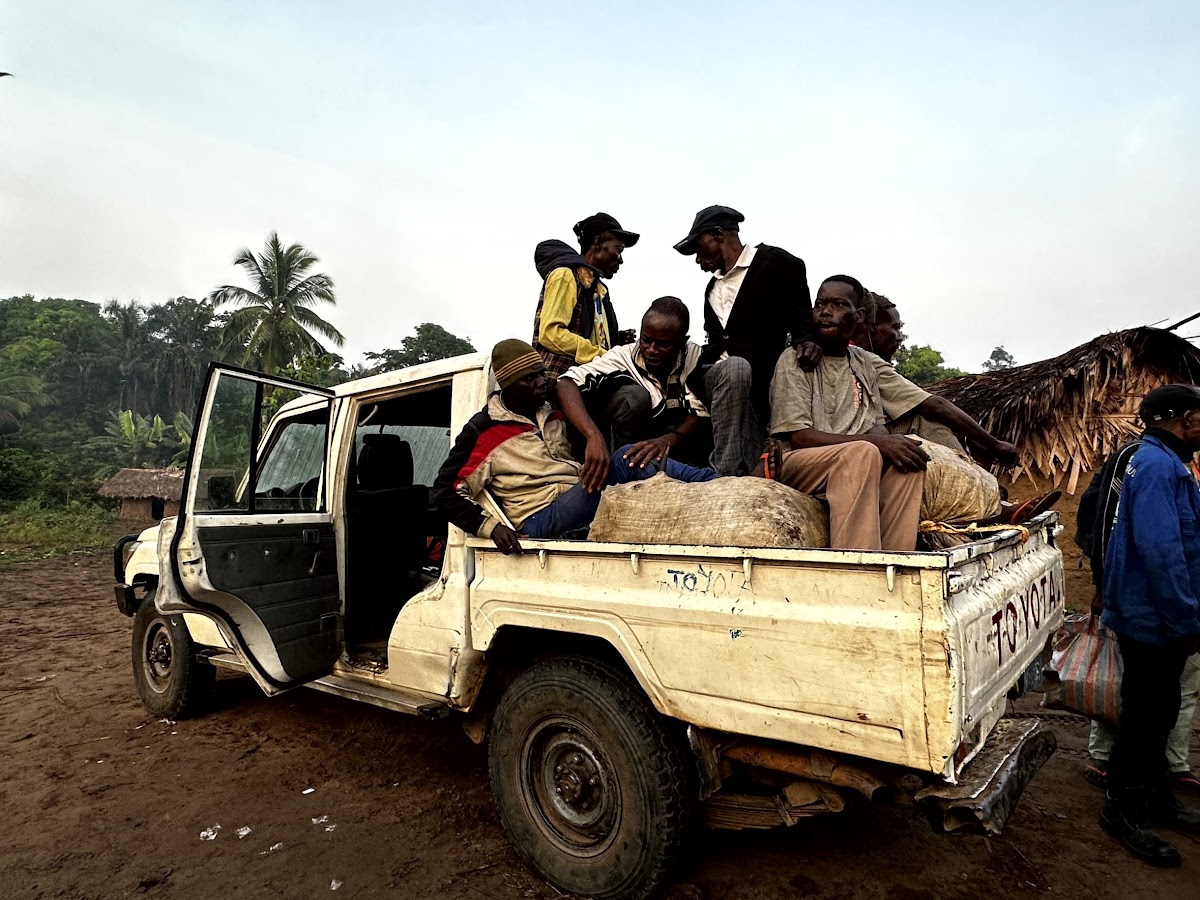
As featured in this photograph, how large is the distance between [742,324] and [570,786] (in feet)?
7.33

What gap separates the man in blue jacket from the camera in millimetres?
2668

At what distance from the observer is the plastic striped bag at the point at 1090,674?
323 centimetres

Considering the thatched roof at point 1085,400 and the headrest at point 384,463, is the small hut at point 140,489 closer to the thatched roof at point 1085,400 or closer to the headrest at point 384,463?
the headrest at point 384,463

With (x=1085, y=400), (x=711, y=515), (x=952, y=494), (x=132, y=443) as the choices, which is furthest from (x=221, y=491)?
(x=132, y=443)

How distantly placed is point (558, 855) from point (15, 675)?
565cm

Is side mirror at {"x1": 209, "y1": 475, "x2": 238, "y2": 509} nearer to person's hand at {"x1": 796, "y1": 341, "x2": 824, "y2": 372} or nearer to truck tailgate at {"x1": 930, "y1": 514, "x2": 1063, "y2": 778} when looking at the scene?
person's hand at {"x1": 796, "y1": 341, "x2": 824, "y2": 372}

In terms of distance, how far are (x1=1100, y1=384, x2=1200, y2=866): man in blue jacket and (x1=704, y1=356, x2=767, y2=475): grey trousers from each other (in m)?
1.60

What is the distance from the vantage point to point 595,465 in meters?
2.64

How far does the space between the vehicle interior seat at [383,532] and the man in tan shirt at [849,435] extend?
223 centimetres

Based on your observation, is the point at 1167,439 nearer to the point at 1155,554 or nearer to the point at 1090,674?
the point at 1155,554

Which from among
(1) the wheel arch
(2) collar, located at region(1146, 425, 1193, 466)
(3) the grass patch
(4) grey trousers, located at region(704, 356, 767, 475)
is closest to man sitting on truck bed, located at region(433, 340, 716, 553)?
(4) grey trousers, located at region(704, 356, 767, 475)

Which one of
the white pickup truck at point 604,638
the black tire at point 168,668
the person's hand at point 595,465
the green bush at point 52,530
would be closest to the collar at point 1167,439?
the white pickup truck at point 604,638

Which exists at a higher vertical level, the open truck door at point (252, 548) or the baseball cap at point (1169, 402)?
the baseball cap at point (1169, 402)

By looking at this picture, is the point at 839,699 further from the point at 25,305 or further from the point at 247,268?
the point at 25,305
